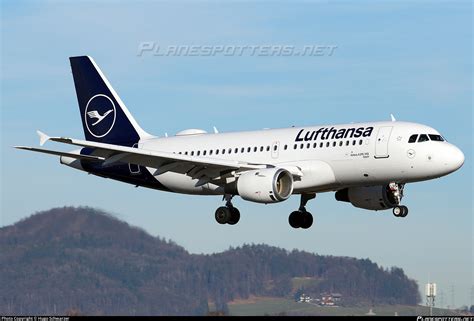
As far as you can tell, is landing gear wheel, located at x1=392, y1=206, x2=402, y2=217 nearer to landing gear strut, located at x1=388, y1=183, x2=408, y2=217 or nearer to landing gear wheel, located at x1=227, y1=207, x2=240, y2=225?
landing gear strut, located at x1=388, y1=183, x2=408, y2=217

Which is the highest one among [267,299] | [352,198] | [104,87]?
[104,87]

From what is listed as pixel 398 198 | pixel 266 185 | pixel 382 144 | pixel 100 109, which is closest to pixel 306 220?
pixel 398 198

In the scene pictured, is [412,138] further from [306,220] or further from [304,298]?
[304,298]

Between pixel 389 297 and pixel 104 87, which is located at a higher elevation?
pixel 104 87

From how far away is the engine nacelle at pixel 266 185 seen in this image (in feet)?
204

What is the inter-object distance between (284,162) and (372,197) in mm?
5425

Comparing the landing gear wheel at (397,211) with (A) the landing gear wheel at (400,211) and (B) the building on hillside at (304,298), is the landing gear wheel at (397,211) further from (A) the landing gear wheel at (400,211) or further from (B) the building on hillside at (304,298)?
(B) the building on hillside at (304,298)

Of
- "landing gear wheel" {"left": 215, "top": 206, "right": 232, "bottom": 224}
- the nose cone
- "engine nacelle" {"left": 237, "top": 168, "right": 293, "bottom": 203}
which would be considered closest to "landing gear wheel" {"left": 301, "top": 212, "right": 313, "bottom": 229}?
"landing gear wheel" {"left": 215, "top": 206, "right": 232, "bottom": 224}

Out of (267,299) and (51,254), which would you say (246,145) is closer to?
(267,299)

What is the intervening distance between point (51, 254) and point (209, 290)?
1102cm

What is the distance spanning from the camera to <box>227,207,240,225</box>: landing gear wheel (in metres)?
66.3

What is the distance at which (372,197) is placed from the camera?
66.0 metres

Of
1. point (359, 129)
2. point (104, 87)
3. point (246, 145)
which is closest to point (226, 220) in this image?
point (246, 145)

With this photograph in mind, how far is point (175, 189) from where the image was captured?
69.4 m
